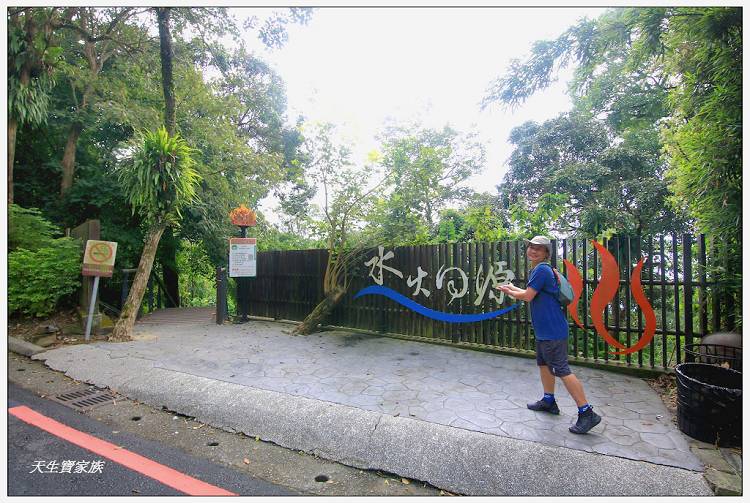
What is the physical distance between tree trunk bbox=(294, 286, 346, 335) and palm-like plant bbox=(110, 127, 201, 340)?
3.07m

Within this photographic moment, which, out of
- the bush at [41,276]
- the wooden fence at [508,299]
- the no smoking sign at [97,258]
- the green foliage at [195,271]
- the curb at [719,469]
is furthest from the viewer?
the green foliage at [195,271]

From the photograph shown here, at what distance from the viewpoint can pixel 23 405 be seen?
163 inches

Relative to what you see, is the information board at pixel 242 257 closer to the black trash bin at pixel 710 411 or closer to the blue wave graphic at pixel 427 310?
the blue wave graphic at pixel 427 310

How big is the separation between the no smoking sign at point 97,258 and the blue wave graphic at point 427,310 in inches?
176

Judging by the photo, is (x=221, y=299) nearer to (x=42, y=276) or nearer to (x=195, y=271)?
(x=42, y=276)

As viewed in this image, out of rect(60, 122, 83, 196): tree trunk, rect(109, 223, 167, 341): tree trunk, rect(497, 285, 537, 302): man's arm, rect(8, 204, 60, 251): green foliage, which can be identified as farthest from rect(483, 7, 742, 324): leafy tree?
rect(60, 122, 83, 196): tree trunk

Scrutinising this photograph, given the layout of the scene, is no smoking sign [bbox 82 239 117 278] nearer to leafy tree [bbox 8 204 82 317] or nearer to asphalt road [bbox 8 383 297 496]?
leafy tree [bbox 8 204 82 317]

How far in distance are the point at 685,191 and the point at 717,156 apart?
2.83 feet

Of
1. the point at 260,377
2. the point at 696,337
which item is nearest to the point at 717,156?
the point at 696,337

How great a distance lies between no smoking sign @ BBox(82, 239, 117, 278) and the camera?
692cm

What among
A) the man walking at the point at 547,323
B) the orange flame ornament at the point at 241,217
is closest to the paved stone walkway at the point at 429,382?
the man walking at the point at 547,323

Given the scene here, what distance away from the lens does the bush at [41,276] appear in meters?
7.21

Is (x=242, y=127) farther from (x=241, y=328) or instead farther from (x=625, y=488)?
(x=625, y=488)

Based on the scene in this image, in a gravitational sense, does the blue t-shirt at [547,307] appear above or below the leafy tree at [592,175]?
below
